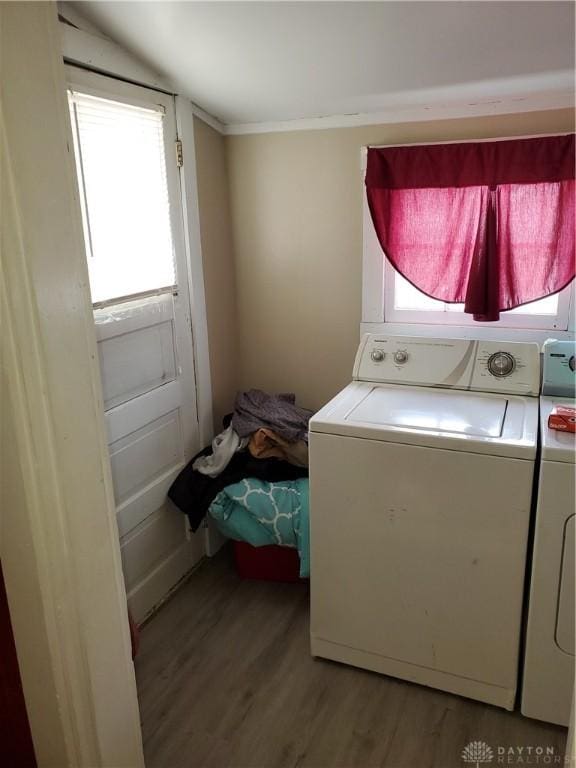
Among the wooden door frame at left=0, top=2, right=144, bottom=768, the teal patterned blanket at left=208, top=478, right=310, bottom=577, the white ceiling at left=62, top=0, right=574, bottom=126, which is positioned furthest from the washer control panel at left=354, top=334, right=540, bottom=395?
the wooden door frame at left=0, top=2, right=144, bottom=768

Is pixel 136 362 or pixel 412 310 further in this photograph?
pixel 412 310

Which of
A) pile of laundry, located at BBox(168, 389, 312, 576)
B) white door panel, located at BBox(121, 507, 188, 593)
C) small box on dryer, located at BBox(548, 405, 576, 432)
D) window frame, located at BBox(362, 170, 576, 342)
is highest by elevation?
window frame, located at BBox(362, 170, 576, 342)

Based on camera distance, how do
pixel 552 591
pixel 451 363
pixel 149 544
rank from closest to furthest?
pixel 552 591 → pixel 451 363 → pixel 149 544

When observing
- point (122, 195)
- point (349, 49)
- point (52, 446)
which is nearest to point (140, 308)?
point (122, 195)

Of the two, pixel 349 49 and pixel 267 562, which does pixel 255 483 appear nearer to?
pixel 267 562

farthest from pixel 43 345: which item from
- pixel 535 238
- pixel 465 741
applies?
pixel 535 238

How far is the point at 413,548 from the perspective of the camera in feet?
6.12

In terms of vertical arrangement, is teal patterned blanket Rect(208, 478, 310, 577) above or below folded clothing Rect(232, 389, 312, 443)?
below

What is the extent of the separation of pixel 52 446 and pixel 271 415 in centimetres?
151

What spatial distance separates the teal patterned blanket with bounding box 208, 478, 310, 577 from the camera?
2230 mm

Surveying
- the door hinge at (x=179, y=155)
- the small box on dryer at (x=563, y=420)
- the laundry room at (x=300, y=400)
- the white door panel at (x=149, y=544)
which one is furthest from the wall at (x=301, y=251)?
the small box on dryer at (x=563, y=420)

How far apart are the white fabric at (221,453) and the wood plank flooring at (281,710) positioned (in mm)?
570

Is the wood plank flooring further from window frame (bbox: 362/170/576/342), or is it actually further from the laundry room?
window frame (bbox: 362/170/576/342)

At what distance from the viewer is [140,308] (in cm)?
211
